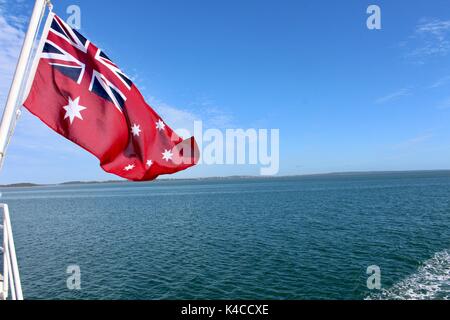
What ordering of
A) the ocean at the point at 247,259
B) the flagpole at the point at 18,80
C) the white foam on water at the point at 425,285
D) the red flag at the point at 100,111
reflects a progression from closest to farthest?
the flagpole at the point at 18,80, the red flag at the point at 100,111, the white foam on water at the point at 425,285, the ocean at the point at 247,259

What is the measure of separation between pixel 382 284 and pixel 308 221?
30.5 m

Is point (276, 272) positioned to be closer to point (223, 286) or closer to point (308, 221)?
point (223, 286)

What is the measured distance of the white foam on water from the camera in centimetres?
1989

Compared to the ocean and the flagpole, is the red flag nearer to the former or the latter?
the flagpole

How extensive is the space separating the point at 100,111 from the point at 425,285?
25.2 metres

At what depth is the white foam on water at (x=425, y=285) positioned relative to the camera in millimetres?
19891

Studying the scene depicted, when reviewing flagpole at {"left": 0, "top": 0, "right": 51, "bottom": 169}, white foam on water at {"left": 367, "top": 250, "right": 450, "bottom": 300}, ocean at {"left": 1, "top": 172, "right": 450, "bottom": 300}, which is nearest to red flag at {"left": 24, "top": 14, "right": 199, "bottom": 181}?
flagpole at {"left": 0, "top": 0, "right": 51, "bottom": 169}

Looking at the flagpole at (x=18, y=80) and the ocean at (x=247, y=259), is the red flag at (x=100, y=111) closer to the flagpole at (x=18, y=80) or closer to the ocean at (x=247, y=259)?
the flagpole at (x=18, y=80)

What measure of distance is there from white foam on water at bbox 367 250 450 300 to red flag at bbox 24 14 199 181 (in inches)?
760

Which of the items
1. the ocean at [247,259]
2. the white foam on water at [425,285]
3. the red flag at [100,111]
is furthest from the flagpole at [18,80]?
the white foam on water at [425,285]

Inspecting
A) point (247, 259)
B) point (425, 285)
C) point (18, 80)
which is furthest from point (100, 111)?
point (247, 259)

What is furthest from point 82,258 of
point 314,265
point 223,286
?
point 314,265

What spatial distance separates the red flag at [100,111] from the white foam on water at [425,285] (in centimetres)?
1929
